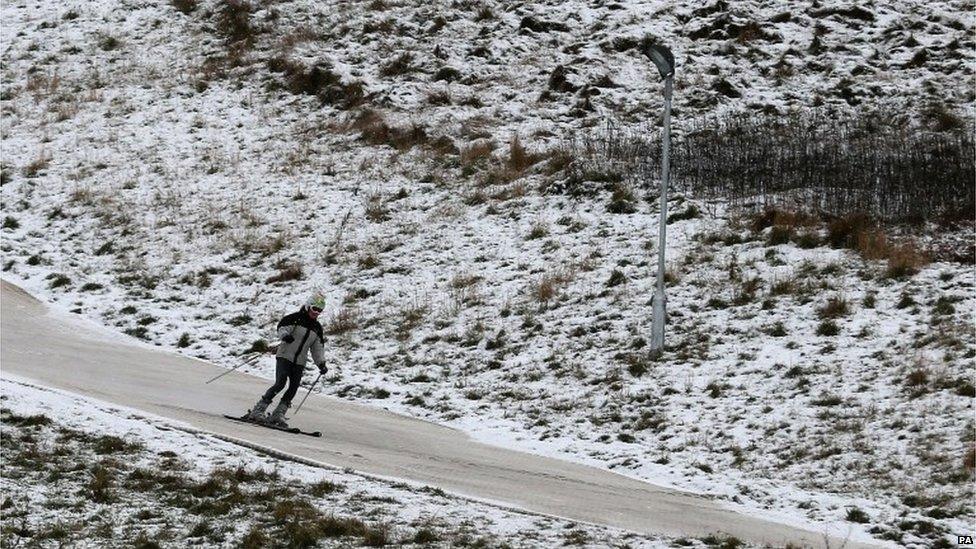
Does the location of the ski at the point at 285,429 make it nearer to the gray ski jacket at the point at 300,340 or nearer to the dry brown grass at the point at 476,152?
the gray ski jacket at the point at 300,340

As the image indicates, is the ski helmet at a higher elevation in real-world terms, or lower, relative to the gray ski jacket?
higher

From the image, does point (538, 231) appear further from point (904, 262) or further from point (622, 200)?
point (904, 262)

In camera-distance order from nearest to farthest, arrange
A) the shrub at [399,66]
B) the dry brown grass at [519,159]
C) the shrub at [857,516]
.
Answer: the shrub at [857,516]
the dry brown grass at [519,159]
the shrub at [399,66]

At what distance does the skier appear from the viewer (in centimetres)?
1543

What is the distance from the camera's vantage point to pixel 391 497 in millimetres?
11828

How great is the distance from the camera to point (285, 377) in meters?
15.6

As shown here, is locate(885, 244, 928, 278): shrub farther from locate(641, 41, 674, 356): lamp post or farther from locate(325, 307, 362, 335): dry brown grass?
locate(325, 307, 362, 335): dry brown grass

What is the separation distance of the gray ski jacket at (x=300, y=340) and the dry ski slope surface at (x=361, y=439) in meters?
0.88

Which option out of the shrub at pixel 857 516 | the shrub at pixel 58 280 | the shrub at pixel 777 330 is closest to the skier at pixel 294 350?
the shrub at pixel 777 330

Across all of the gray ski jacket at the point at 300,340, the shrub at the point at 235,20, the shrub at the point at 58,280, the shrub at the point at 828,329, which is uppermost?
the shrub at the point at 235,20

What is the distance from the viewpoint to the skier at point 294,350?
15.4 m

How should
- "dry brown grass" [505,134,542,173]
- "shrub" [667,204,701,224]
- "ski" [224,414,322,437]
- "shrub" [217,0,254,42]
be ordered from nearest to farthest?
"ski" [224,414,322,437], "shrub" [667,204,701,224], "dry brown grass" [505,134,542,173], "shrub" [217,0,254,42]

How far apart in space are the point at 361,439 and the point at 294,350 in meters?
1.51

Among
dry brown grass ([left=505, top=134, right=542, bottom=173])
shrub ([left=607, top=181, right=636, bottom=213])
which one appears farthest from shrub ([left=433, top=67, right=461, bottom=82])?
shrub ([left=607, top=181, right=636, bottom=213])
